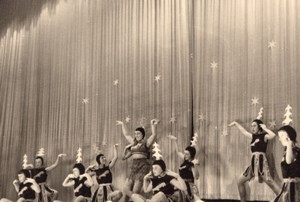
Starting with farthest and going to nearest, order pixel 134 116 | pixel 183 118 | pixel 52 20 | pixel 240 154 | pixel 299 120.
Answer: pixel 52 20
pixel 134 116
pixel 183 118
pixel 240 154
pixel 299 120

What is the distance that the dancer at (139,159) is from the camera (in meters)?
9.09

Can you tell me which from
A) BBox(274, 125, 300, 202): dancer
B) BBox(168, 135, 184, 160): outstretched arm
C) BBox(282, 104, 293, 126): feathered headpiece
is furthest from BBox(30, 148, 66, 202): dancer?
BBox(274, 125, 300, 202): dancer

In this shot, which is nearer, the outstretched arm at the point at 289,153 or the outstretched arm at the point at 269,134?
the outstretched arm at the point at 289,153

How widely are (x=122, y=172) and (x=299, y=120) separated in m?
3.87

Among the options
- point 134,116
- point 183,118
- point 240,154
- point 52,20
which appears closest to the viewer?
point 240,154

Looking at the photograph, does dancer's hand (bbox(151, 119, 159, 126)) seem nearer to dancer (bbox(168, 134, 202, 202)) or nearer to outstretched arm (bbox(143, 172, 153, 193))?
dancer (bbox(168, 134, 202, 202))

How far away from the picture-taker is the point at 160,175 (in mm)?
7641

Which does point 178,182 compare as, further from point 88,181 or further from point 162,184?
point 88,181

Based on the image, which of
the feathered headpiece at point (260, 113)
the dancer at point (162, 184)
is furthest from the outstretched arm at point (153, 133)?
the feathered headpiece at point (260, 113)

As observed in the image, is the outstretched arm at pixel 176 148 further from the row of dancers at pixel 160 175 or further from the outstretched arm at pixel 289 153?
the outstretched arm at pixel 289 153

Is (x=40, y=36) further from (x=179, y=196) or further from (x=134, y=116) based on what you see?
(x=179, y=196)

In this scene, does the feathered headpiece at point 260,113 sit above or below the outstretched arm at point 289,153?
above

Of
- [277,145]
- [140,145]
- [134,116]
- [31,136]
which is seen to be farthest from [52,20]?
[277,145]

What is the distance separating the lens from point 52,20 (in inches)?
497
